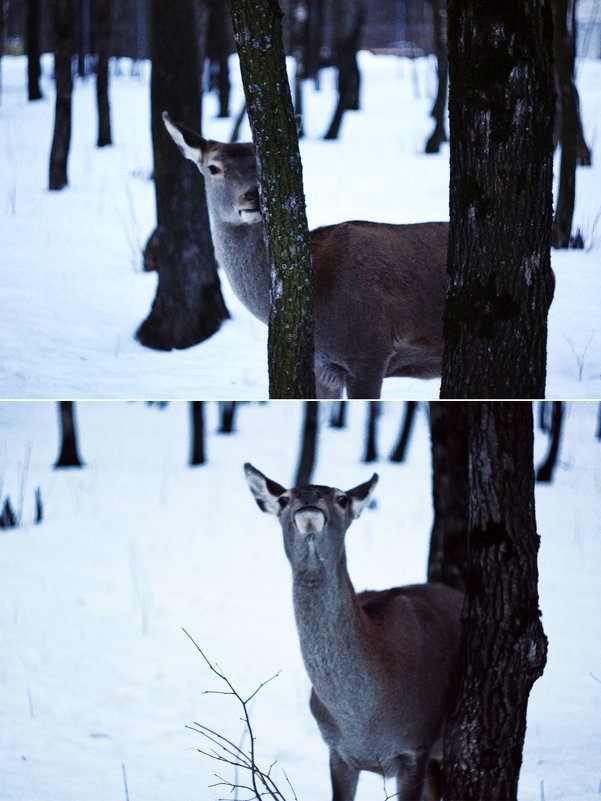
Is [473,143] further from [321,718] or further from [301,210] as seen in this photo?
Answer: [321,718]

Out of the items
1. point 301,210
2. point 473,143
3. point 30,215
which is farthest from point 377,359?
point 30,215

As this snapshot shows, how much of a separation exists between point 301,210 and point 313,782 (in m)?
1.70

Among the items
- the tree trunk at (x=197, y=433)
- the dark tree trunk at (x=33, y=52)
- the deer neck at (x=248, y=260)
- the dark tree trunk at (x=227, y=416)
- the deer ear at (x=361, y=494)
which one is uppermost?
the dark tree trunk at (x=33, y=52)

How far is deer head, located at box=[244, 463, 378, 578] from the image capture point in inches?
104

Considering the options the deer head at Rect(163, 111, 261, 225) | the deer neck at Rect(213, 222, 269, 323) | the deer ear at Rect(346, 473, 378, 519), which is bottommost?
the deer ear at Rect(346, 473, 378, 519)

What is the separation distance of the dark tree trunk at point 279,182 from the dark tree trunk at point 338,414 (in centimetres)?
41

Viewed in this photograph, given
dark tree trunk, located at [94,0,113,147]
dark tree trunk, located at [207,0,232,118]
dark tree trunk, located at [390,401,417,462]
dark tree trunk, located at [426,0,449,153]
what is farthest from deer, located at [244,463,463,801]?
dark tree trunk, located at [207,0,232,118]

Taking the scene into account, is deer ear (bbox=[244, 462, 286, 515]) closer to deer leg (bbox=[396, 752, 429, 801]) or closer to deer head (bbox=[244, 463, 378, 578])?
deer head (bbox=[244, 463, 378, 578])

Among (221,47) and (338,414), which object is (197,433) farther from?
(221,47)

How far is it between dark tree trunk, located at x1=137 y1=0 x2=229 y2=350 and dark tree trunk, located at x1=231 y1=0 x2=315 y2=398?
2.17 m

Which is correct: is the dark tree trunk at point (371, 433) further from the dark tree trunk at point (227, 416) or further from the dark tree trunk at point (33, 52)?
the dark tree trunk at point (33, 52)

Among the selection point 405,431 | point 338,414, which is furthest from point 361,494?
point 338,414

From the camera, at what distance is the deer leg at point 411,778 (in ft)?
9.55

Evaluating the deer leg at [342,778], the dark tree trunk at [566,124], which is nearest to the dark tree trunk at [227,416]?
the deer leg at [342,778]
